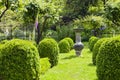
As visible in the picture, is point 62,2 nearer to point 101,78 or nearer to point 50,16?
point 50,16

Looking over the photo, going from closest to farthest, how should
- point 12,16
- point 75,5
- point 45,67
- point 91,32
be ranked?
point 45,67 < point 12,16 < point 91,32 < point 75,5

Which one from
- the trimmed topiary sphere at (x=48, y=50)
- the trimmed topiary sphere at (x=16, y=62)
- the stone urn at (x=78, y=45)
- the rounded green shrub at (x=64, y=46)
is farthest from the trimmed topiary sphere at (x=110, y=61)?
the rounded green shrub at (x=64, y=46)

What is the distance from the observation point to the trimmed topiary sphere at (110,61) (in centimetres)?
775

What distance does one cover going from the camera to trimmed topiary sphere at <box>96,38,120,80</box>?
305 inches

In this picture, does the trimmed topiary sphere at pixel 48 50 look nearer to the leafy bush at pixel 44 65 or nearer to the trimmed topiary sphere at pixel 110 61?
the leafy bush at pixel 44 65

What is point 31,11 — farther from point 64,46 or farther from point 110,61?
point 110,61

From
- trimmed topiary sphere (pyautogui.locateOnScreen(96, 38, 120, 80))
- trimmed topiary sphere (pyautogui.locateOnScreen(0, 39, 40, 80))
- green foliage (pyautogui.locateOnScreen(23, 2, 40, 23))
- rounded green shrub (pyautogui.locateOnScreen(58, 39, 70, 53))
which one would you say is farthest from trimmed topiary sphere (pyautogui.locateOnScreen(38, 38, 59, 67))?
rounded green shrub (pyautogui.locateOnScreen(58, 39, 70, 53))

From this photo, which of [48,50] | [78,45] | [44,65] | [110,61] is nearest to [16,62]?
[110,61]

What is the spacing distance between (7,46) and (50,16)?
16.0m

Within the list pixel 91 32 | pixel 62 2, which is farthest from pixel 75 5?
pixel 91 32

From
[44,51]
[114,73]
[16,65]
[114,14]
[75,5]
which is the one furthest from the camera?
[75,5]

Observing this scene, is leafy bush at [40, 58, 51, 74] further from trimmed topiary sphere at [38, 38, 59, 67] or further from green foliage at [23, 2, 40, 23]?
green foliage at [23, 2, 40, 23]

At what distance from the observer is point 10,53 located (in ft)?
27.6

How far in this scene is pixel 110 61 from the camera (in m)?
7.81
